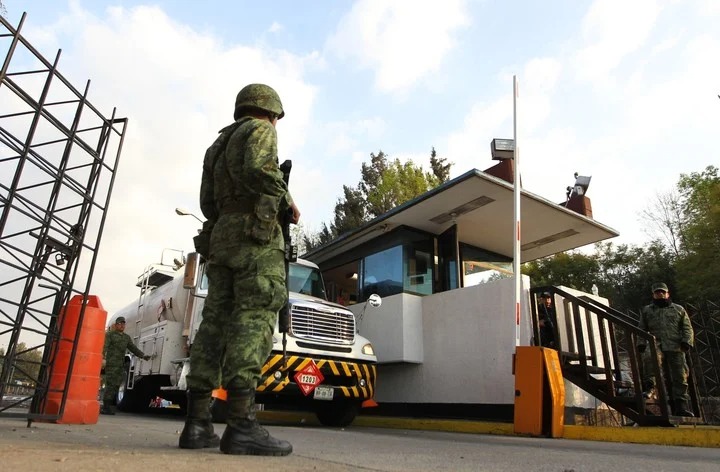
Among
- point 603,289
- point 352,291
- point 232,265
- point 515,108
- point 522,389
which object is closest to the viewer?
point 232,265

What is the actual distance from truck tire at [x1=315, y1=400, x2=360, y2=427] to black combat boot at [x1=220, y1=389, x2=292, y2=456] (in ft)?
16.4

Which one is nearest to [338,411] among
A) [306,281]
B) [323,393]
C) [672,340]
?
[323,393]

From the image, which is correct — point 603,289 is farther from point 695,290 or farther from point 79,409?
point 79,409

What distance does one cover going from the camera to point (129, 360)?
9.94 m

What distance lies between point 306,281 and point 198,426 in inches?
229

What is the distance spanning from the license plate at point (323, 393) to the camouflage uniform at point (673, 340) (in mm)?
4002

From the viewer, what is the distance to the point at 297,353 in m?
6.64

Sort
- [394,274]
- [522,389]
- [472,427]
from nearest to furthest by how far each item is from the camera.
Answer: [522,389]
[472,427]
[394,274]

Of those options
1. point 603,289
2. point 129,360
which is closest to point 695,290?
point 603,289

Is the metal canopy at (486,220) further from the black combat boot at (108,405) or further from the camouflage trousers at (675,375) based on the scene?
the black combat boot at (108,405)

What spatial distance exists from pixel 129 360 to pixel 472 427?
21.9 ft

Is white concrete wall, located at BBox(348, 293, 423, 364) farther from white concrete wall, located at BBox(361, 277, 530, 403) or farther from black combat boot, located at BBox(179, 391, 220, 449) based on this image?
black combat boot, located at BBox(179, 391, 220, 449)

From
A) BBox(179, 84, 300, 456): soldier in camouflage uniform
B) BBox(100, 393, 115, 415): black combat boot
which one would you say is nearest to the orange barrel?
BBox(179, 84, 300, 456): soldier in camouflage uniform

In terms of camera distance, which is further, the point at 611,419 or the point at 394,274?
the point at 394,274
